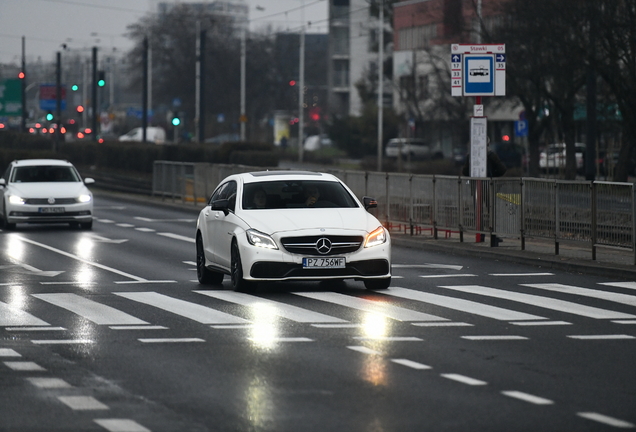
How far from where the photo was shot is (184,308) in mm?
14125

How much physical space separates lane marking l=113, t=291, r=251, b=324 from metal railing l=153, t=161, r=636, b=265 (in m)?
7.09

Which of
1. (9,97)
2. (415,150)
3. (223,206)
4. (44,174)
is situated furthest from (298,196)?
(9,97)

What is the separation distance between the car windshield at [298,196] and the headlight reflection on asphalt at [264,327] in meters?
2.40

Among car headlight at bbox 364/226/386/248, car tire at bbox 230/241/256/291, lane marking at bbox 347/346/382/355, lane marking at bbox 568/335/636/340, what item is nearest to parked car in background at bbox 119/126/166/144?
car tire at bbox 230/241/256/291

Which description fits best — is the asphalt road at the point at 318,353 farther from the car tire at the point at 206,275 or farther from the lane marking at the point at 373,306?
the car tire at the point at 206,275

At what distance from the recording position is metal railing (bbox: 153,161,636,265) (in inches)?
758

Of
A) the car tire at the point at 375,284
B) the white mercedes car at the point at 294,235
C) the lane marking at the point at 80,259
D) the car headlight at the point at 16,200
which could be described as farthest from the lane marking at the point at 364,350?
the car headlight at the point at 16,200

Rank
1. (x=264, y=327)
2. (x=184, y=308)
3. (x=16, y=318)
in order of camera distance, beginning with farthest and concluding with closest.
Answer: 1. (x=184, y=308)
2. (x=16, y=318)
3. (x=264, y=327)

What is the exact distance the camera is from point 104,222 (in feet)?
108

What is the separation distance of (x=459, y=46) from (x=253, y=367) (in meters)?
14.2

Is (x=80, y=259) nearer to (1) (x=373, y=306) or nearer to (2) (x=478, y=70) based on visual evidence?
(2) (x=478, y=70)

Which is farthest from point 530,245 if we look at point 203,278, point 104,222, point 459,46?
point 104,222

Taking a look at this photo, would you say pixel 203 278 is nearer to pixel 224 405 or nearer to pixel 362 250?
pixel 362 250

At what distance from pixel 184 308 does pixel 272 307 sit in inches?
36.7
